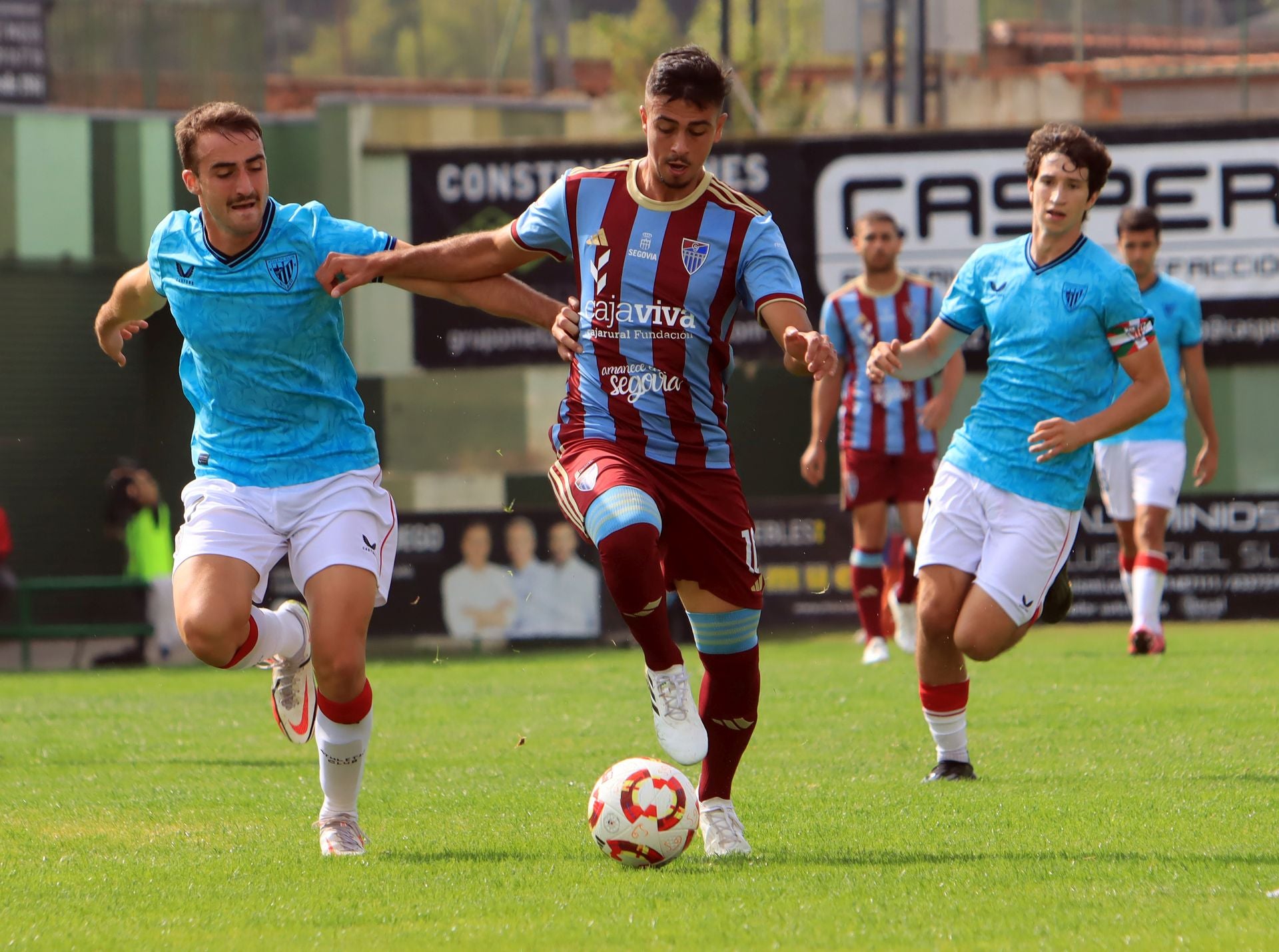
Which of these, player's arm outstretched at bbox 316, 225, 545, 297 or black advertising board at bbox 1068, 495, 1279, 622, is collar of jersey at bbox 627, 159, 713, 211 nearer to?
player's arm outstretched at bbox 316, 225, 545, 297

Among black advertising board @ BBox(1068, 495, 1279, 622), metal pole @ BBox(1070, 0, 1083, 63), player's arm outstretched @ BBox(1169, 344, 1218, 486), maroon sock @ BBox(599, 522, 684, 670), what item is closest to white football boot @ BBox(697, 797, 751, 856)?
maroon sock @ BBox(599, 522, 684, 670)

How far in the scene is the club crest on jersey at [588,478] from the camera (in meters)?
5.59

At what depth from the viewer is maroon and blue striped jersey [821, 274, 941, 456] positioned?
11.8 meters

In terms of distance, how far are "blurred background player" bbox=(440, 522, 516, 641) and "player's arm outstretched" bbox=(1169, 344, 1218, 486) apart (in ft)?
19.7

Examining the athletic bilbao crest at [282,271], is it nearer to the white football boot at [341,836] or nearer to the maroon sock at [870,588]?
the white football boot at [341,836]

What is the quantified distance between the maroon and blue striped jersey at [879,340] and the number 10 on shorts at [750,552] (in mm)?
6072

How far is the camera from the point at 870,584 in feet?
39.4

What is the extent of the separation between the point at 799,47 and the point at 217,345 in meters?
21.8

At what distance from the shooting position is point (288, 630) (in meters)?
6.41

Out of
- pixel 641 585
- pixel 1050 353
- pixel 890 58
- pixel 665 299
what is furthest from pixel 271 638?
pixel 890 58

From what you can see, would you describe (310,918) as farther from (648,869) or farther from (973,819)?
(973,819)

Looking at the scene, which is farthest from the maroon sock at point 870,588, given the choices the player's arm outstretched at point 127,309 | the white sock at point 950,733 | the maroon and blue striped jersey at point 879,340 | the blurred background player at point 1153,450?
the player's arm outstretched at point 127,309

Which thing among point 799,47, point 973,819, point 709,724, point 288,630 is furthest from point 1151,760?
point 799,47

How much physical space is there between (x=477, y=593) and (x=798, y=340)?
9839mm
